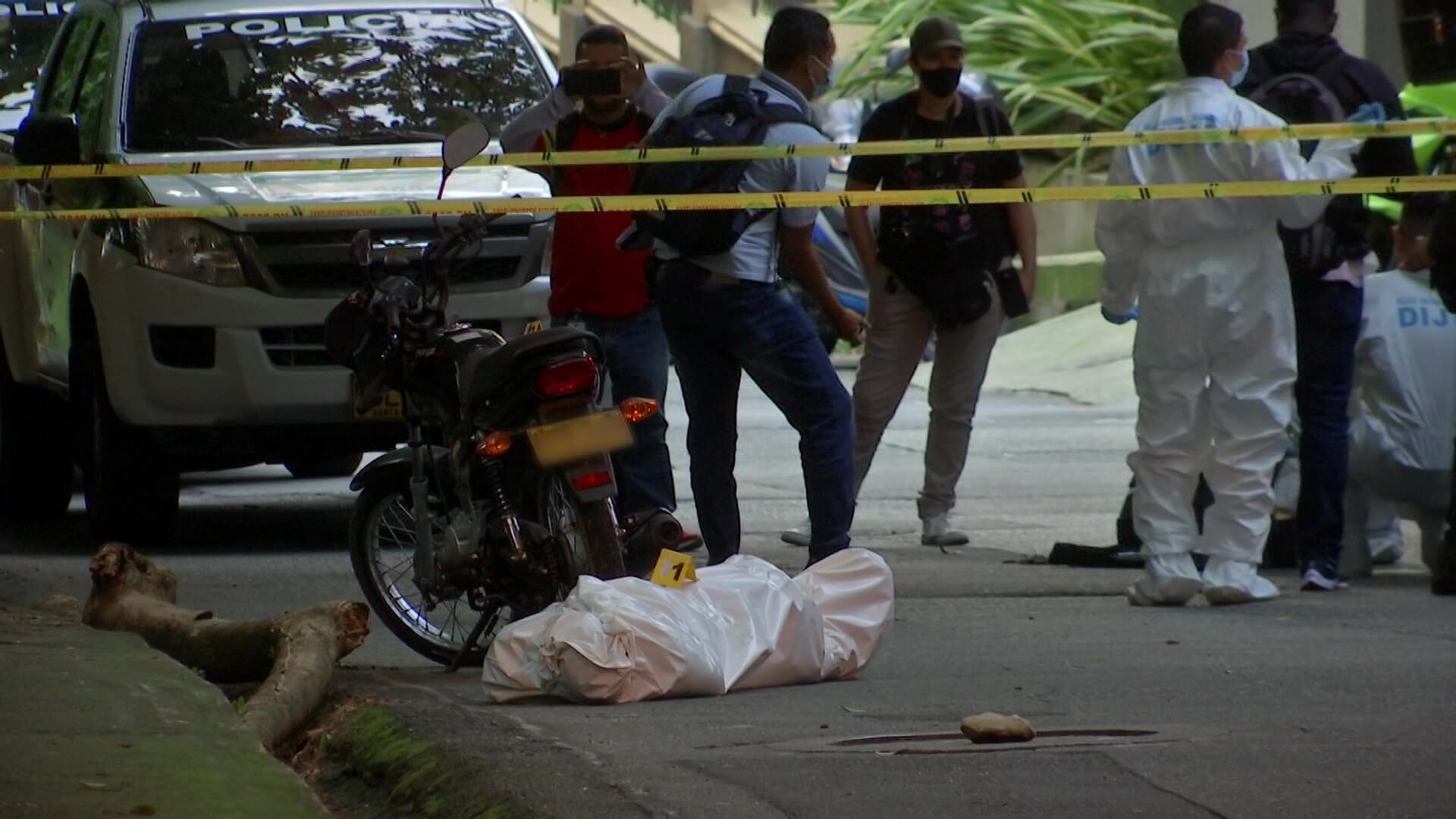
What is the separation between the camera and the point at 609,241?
8164mm

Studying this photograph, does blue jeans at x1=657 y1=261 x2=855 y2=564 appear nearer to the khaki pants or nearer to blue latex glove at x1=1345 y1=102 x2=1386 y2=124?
the khaki pants

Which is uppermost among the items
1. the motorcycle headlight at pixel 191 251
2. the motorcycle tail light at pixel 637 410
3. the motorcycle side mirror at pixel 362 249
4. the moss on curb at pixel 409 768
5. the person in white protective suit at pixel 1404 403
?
the motorcycle side mirror at pixel 362 249

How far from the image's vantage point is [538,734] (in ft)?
17.7

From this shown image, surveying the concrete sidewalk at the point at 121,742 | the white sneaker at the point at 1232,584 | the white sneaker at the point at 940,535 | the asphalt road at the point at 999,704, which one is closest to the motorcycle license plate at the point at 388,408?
the asphalt road at the point at 999,704

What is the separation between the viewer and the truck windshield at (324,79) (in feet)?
30.6

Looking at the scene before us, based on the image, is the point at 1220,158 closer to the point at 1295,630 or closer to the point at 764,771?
the point at 1295,630

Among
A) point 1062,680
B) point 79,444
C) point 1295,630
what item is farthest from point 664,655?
point 79,444

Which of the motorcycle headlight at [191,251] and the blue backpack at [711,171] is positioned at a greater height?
the blue backpack at [711,171]

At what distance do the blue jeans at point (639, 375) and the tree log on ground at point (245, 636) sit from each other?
1.86 metres

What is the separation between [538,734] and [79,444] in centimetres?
478

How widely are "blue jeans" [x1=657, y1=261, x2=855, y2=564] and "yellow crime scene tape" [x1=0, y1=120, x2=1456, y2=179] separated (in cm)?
41

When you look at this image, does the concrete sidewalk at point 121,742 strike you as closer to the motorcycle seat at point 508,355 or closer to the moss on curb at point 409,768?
the moss on curb at point 409,768

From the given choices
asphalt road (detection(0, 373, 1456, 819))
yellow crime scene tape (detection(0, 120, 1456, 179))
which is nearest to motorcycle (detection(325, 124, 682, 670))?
asphalt road (detection(0, 373, 1456, 819))

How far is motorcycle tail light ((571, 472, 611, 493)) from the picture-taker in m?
6.11
